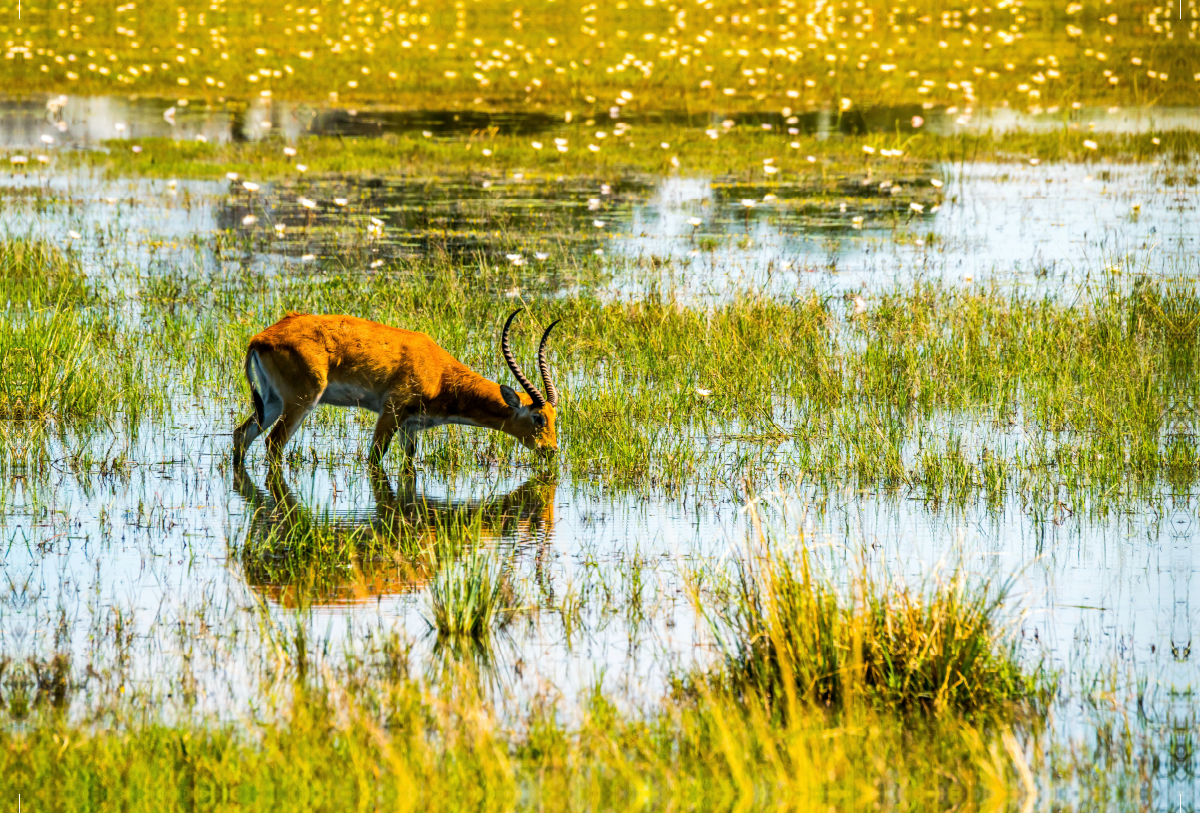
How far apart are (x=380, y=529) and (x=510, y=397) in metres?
1.47

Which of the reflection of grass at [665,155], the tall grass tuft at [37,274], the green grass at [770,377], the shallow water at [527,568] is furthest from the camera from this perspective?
the reflection of grass at [665,155]

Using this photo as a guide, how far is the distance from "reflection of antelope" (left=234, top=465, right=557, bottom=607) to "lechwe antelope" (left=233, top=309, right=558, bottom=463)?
36cm

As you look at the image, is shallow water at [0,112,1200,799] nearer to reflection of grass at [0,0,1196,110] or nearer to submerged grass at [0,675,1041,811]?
submerged grass at [0,675,1041,811]

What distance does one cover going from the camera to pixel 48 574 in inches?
273

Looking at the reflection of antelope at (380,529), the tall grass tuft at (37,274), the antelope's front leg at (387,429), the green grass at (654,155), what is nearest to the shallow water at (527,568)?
the reflection of antelope at (380,529)

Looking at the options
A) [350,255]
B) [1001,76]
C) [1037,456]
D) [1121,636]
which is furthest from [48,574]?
[1001,76]

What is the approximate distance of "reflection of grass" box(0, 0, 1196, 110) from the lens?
90.6 feet

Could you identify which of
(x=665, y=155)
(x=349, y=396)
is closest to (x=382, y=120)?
(x=665, y=155)

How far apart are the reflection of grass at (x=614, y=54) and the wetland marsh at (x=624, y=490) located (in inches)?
228

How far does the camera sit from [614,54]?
3123cm

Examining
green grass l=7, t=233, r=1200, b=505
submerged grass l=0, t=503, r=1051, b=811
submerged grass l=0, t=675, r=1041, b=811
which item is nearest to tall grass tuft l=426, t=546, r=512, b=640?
submerged grass l=0, t=503, r=1051, b=811

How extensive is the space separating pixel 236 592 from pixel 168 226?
35.7 ft

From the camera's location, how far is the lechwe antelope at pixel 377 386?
8.91 m

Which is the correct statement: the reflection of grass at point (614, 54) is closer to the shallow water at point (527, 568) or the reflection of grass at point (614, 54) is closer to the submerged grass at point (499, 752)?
the shallow water at point (527, 568)
